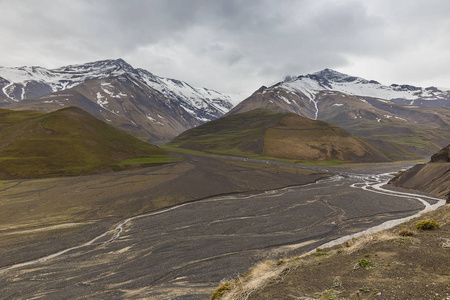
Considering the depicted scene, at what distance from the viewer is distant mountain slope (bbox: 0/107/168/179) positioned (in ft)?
243

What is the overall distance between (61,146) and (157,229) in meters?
76.8

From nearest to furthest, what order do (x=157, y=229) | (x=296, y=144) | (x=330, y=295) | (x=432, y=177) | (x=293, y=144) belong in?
1. (x=330, y=295)
2. (x=157, y=229)
3. (x=432, y=177)
4. (x=296, y=144)
5. (x=293, y=144)

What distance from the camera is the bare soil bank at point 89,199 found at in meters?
30.5

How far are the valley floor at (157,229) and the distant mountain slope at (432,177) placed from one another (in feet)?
39.0

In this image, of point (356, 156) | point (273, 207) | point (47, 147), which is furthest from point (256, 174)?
point (356, 156)

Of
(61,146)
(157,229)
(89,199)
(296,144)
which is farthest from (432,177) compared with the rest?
(61,146)

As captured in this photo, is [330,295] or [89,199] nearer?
[330,295]

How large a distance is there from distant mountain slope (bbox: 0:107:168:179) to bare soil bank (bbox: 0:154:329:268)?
1307cm

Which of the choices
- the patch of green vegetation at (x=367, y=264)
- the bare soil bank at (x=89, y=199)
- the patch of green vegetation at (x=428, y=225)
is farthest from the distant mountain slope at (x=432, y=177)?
the patch of green vegetation at (x=367, y=264)

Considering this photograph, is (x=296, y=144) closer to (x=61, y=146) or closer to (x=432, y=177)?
(x=432, y=177)

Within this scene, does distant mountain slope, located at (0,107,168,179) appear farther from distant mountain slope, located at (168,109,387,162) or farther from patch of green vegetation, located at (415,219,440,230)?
patch of green vegetation, located at (415,219,440,230)

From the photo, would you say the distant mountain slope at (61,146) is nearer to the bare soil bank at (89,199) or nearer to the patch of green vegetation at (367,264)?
the bare soil bank at (89,199)

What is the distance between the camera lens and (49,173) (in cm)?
7225

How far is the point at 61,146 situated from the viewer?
293 ft
